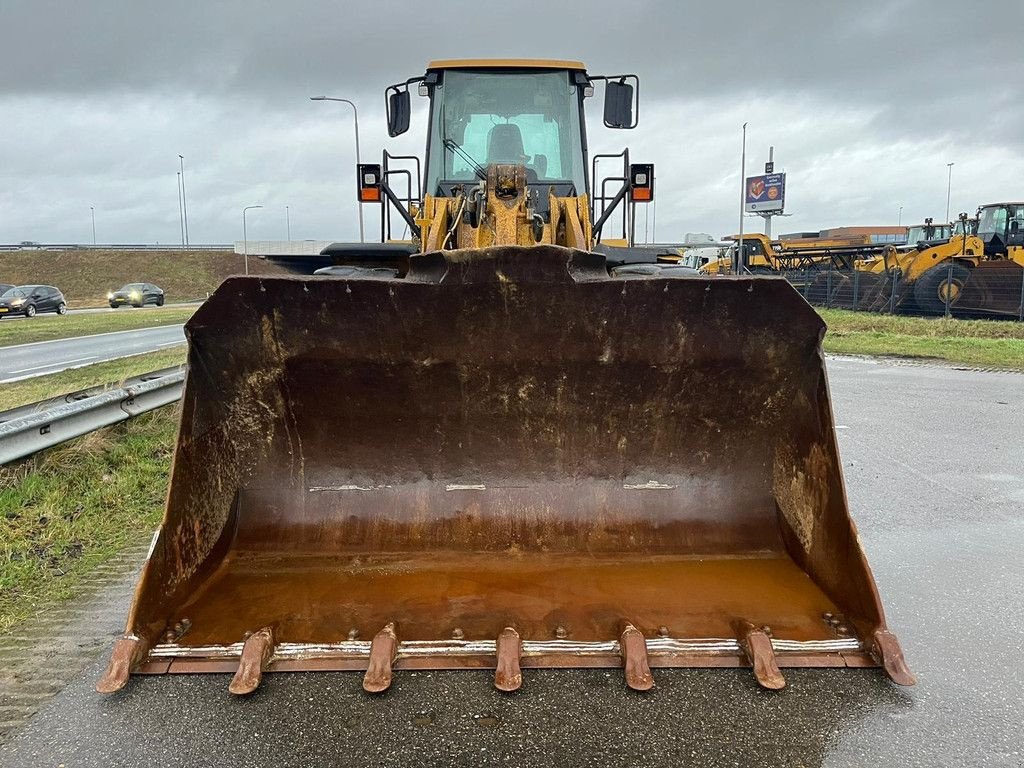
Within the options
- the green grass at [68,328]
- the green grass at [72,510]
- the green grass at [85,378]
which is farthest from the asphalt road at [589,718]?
the green grass at [68,328]

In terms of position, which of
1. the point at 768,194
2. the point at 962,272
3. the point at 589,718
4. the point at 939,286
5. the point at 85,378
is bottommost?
the point at 589,718

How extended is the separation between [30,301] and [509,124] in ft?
95.9

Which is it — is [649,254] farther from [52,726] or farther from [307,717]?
[52,726]

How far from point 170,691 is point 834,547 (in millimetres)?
2457

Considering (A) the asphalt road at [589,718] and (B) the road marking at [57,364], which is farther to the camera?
(B) the road marking at [57,364]

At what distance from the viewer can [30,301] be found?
27.9m

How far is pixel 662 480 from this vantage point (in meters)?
3.21

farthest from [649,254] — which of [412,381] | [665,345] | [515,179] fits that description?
[412,381]

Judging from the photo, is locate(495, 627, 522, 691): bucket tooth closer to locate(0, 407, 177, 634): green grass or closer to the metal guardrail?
locate(0, 407, 177, 634): green grass

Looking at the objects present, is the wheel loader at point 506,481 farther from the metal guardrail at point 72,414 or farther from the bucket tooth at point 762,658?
the metal guardrail at point 72,414

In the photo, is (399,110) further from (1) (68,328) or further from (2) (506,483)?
(1) (68,328)

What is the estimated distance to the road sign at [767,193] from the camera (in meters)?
55.7

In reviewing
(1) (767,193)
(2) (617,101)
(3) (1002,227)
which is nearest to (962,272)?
(3) (1002,227)

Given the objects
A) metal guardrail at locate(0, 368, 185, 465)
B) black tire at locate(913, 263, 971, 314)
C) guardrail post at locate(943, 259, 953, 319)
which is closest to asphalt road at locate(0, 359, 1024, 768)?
metal guardrail at locate(0, 368, 185, 465)
